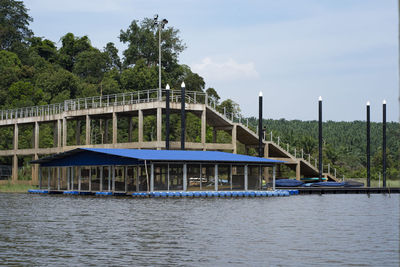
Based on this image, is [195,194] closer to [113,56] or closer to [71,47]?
[113,56]

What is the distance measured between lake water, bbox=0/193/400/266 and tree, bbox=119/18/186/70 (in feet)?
307

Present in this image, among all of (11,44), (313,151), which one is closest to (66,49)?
(11,44)

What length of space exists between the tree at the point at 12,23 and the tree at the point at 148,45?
33466 millimetres

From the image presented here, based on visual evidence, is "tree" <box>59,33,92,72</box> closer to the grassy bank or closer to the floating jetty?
the grassy bank

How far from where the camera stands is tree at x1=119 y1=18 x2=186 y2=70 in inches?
5453

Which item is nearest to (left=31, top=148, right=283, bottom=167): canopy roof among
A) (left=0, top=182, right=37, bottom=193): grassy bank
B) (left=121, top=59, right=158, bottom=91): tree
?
(left=0, top=182, right=37, bottom=193): grassy bank

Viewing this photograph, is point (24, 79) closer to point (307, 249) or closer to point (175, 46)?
point (175, 46)

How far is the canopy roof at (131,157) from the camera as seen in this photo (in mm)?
57719

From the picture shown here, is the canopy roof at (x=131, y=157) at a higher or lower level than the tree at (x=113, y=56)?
lower

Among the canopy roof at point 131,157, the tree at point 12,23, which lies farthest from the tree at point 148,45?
the canopy roof at point 131,157

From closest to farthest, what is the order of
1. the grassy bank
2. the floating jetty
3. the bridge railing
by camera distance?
the floating jetty
the bridge railing
the grassy bank

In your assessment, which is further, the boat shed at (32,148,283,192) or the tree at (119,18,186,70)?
the tree at (119,18,186,70)

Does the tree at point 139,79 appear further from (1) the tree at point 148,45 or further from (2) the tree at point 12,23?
(2) the tree at point 12,23

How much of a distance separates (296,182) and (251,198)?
19225 millimetres
